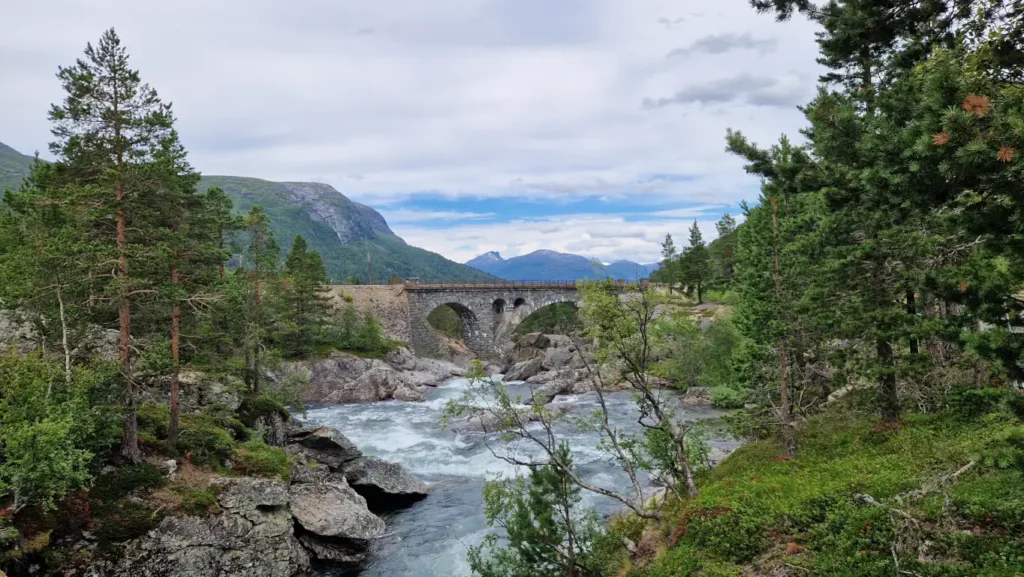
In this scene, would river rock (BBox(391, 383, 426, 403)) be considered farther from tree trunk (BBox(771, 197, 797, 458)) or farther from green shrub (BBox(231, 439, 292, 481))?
tree trunk (BBox(771, 197, 797, 458))

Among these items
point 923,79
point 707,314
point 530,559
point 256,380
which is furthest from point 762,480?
point 707,314

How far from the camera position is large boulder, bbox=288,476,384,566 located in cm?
1984

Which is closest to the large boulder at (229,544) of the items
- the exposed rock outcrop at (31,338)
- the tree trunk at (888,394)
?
the exposed rock outcrop at (31,338)

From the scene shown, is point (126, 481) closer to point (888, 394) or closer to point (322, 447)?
point (322, 447)

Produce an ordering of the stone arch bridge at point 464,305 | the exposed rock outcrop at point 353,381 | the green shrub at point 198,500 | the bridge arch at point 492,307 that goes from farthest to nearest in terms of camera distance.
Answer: the bridge arch at point 492,307 → the stone arch bridge at point 464,305 → the exposed rock outcrop at point 353,381 → the green shrub at point 198,500

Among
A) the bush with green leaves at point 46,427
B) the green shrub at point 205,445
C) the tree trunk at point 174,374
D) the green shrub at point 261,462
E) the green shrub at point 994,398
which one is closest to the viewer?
the green shrub at point 994,398

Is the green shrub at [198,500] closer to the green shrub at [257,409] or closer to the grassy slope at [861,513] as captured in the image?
the green shrub at [257,409]

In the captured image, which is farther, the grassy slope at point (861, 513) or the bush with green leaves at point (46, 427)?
the bush with green leaves at point (46, 427)

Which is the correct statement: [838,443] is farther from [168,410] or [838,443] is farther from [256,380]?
[256,380]

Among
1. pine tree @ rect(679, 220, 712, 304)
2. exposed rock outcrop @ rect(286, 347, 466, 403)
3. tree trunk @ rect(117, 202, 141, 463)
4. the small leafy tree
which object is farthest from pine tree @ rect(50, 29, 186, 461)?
pine tree @ rect(679, 220, 712, 304)

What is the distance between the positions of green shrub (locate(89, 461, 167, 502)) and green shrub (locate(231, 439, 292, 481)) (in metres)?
2.95

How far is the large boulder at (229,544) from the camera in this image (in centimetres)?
1570

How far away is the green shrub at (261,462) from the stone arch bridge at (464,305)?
4842 centimetres

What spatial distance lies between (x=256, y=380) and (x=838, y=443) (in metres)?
28.3
